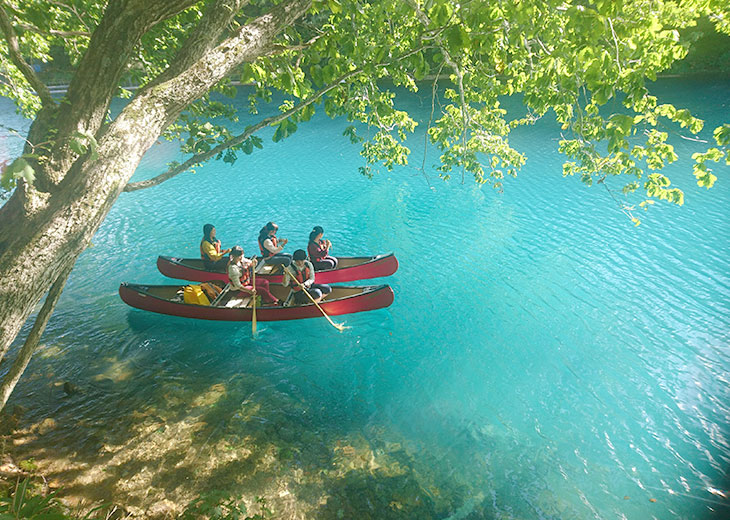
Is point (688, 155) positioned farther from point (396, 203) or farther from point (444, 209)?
point (396, 203)

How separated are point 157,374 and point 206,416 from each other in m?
1.95

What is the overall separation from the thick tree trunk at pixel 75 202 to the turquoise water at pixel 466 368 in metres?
3.99

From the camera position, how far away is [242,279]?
9898 mm

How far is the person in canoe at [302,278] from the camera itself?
9.43 m

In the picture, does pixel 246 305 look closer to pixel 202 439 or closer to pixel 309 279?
pixel 309 279

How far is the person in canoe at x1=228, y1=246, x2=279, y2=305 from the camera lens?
9.48 meters

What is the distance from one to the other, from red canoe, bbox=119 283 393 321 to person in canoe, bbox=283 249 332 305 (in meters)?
0.33

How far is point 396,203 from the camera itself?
687 inches

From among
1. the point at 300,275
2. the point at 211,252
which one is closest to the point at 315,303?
the point at 300,275

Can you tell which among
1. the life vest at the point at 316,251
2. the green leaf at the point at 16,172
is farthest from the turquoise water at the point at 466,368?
the green leaf at the point at 16,172

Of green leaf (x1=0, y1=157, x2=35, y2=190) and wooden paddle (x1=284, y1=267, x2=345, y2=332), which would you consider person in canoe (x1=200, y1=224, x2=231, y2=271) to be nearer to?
wooden paddle (x1=284, y1=267, x2=345, y2=332)

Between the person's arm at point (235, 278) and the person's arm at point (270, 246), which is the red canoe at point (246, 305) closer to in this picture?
the person's arm at point (235, 278)

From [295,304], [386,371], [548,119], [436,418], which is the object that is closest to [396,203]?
[295,304]

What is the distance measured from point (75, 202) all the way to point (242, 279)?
6975 mm
